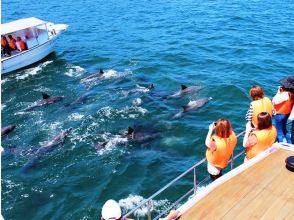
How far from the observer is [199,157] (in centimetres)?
2017

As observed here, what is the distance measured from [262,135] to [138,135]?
11.2 metres

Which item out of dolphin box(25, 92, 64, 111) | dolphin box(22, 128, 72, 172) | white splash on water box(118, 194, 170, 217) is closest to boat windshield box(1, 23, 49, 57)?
dolphin box(25, 92, 64, 111)

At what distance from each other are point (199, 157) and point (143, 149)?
279 cm

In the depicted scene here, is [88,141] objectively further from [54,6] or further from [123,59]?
[54,6]

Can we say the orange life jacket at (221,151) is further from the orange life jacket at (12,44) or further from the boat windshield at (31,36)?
the boat windshield at (31,36)

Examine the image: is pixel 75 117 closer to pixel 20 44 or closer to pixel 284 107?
pixel 20 44

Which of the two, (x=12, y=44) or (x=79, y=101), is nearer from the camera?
(x=79, y=101)

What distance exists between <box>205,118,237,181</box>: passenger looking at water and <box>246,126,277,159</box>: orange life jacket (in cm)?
63

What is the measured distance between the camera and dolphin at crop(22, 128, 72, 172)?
20.6 metres

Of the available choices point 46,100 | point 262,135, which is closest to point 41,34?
point 46,100

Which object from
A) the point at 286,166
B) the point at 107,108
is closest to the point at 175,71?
the point at 107,108

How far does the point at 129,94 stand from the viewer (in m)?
27.5

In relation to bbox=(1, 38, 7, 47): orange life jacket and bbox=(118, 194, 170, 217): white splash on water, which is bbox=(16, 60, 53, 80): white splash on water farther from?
bbox=(118, 194, 170, 217): white splash on water

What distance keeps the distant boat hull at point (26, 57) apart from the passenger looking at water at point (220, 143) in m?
24.9
